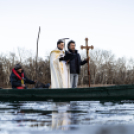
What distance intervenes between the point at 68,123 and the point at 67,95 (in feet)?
16.0

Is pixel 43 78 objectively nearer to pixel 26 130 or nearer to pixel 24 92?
pixel 24 92

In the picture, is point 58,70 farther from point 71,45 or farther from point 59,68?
point 71,45

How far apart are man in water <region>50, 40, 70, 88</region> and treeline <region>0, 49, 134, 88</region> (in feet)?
169

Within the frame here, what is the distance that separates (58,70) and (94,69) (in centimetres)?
6063

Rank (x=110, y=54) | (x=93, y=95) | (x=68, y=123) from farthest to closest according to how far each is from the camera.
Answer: (x=110, y=54) < (x=93, y=95) < (x=68, y=123)

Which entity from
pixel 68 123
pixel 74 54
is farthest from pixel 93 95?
pixel 68 123

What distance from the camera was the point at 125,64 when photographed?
7656cm

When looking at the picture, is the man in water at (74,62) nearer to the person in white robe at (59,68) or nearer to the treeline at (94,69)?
the person in white robe at (59,68)

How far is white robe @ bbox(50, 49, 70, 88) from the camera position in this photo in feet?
32.6

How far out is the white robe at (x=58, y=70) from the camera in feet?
32.6

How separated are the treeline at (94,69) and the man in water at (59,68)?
169ft

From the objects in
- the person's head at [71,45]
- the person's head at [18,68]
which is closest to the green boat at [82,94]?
the person's head at [18,68]

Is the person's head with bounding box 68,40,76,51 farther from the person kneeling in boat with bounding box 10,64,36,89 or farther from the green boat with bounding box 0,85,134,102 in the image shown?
the person kneeling in boat with bounding box 10,64,36,89

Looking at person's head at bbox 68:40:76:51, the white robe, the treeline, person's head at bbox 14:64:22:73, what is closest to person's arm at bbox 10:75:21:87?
person's head at bbox 14:64:22:73
